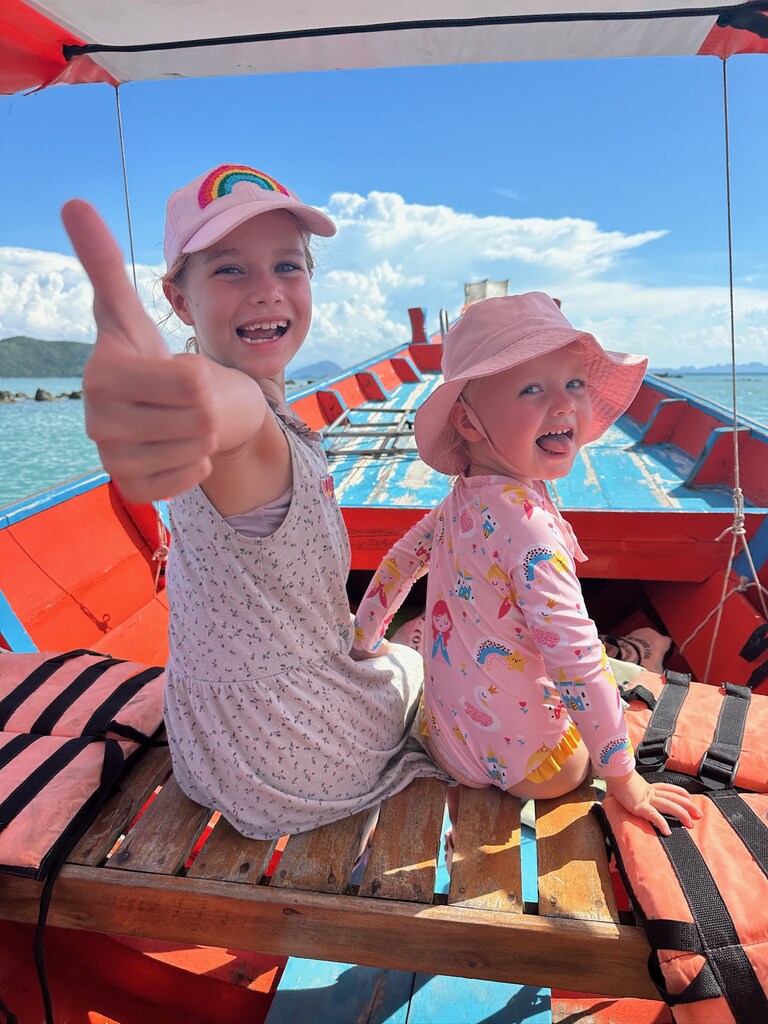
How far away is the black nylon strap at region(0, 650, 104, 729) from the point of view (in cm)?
176

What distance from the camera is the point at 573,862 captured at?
129 centimetres

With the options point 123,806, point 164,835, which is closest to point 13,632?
point 123,806

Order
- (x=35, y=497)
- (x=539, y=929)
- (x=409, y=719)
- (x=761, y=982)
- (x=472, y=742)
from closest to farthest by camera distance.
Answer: (x=761, y=982), (x=539, y=929), (x=472, y=742), (x=409, y=719), (x=35, y=497)

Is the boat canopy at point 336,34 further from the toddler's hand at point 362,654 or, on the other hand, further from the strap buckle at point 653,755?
the strap buckle at point 653,755

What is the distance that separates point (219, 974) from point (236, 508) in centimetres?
168

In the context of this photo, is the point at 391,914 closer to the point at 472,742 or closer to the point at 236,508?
the point at 472,742

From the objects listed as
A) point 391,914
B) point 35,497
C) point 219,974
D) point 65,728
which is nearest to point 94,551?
point 35,497

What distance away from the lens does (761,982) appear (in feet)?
3.31

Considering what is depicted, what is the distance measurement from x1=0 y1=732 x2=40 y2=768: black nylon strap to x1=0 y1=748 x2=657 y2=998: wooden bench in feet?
0.94

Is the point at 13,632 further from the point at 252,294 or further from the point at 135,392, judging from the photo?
the point at 135,392

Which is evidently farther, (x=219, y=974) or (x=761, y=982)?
(x=219, y=974)

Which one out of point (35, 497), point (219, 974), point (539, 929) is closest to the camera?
point (539, 929)

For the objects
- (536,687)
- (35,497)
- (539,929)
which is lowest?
(539,929)

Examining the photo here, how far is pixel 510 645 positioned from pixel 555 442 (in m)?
0.41
